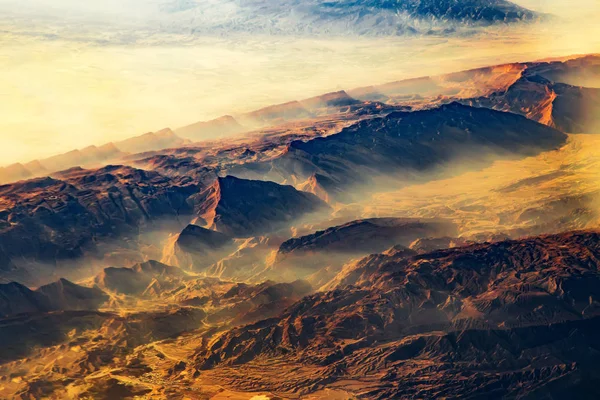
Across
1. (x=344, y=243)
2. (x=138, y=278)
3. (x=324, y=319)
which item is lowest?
(x=344, y=243)

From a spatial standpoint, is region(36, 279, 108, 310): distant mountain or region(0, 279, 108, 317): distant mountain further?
region(36, 279, 108, 310): distant mountain

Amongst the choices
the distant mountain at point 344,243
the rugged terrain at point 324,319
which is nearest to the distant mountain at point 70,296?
the rugged terrain at point 324,319

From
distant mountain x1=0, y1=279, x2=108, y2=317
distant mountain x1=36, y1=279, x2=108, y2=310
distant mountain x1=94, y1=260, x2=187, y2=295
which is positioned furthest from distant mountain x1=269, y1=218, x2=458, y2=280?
distant mountain x1=0, y1=279, x2=108, y2=317

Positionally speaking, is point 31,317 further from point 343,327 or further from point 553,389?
point 553,389

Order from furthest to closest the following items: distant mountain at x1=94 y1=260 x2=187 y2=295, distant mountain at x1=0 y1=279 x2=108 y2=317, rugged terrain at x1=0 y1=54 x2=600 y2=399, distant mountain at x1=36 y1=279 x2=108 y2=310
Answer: distant mountain at x1=94 y1=260 x2=187 y2=295 < distant mountain at x1=36 y1=279 x2=108 y2=310 < distant mountain at x1=0 y1=279 x2=108 y2=317 < rugged terrain at x1=0 y1=54 x2=600 y2=399

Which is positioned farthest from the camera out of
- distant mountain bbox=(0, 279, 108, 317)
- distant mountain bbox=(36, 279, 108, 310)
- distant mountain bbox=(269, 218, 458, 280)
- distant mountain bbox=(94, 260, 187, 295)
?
distant mountain bbox=(269, 218, 458, 280)

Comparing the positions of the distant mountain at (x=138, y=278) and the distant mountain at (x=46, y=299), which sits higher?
the distant mountain at (x=46, y=299)

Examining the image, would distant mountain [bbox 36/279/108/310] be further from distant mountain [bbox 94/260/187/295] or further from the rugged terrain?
distant mountain [bbox 94/260/187/295]

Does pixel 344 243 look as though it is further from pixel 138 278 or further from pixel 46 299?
pixel 46 299

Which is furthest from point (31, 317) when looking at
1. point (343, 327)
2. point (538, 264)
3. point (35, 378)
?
point (538, 264)

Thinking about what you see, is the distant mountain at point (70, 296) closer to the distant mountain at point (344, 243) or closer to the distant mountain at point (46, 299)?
the distant mountain at point (46, 299)

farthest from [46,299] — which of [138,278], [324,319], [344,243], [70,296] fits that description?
[344,243]

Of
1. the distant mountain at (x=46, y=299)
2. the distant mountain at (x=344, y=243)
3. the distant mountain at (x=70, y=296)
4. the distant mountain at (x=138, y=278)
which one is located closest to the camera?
the distant mountain at (x=46, y=299)
